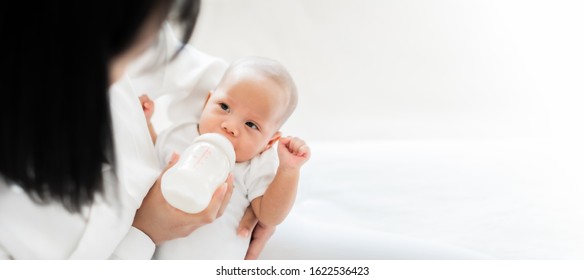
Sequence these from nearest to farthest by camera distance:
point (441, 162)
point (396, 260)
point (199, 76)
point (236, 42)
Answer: point (396, 260)
point (199, 76)
point (441, 162)
point (236, 42)

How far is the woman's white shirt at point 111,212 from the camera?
761 millimetres

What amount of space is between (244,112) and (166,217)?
208 mm

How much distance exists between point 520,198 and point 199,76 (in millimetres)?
611

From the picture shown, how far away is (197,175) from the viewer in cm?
79

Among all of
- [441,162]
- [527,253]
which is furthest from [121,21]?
[441,162]

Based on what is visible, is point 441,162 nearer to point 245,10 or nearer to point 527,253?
point 527,253

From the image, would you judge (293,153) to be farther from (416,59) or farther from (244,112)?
(416,59)

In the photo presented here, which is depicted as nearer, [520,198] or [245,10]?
[520,198]

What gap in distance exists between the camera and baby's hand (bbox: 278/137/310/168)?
0.94 metres

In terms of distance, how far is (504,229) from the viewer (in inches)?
42.6

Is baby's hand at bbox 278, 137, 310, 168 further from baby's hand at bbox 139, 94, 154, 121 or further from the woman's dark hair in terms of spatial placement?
the woman's dark hair

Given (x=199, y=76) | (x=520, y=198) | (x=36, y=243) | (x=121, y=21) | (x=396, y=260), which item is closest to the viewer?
(x=121, y=21)

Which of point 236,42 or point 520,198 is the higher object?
point 236,42

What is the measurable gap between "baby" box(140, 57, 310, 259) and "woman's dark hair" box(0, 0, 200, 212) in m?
0.35
